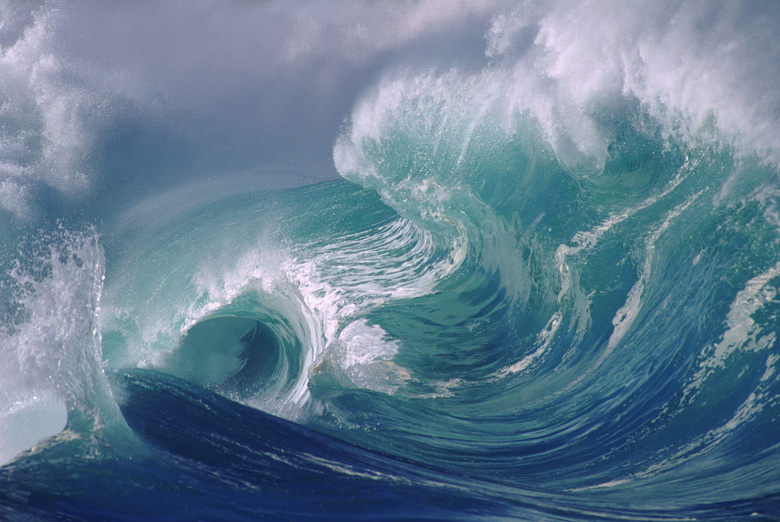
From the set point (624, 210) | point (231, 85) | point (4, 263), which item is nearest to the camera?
point (624, 210)

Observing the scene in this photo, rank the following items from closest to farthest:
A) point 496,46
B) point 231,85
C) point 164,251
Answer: point 496,46
point 164,251
point 231,85

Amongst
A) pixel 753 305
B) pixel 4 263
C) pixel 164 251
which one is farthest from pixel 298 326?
pixel 753 305

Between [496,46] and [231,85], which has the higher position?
[231,85]

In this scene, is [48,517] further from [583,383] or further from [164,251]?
[164,251]

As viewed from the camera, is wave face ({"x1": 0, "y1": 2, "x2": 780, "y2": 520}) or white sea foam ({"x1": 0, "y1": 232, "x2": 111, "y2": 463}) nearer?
wave face ({"x1": 0, "y1": 2, "x2": 780, "y2": 520})

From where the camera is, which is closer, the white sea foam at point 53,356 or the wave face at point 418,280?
the wave face at point 418,280

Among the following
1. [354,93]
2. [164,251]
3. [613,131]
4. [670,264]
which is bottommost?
[670,264]

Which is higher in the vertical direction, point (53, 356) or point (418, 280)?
point (418, 280)

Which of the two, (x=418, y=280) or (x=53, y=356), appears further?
(x=418, y=280)
